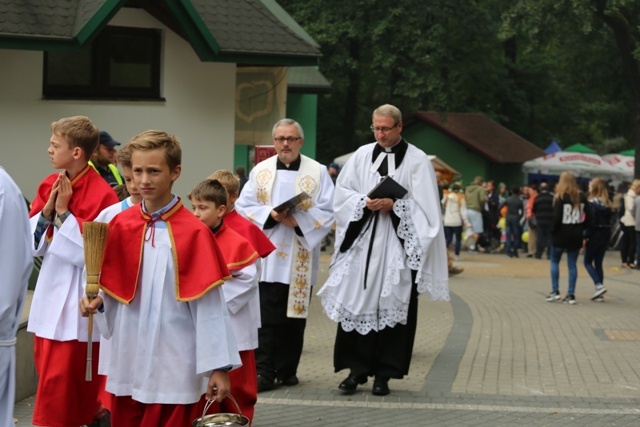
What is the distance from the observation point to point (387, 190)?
32.0 feet

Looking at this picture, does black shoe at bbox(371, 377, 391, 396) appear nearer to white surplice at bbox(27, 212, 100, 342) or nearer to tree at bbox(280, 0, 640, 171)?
white surplice at bbox(27, 212, 100, 342)

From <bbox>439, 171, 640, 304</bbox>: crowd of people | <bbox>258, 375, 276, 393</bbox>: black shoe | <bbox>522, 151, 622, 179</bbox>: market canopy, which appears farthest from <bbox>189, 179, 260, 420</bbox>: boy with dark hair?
<bbox>522, 151, 622, 179</bbox>: market canopy

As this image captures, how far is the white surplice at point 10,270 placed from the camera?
4.55m

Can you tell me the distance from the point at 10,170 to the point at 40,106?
845 mm

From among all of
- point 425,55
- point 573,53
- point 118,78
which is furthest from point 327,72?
point 118,78

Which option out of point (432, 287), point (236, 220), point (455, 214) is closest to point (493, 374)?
point (432, 287)

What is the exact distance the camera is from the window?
50.0ft

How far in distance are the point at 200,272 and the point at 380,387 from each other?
4.53 m

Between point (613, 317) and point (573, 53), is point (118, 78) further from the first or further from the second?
point (573, 53)

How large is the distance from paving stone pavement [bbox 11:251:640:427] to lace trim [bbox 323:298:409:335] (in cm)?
52

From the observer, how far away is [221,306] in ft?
18.0

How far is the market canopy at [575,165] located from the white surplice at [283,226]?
32.5 m

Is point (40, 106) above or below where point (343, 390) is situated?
above

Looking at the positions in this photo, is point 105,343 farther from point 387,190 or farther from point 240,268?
point 387,190
